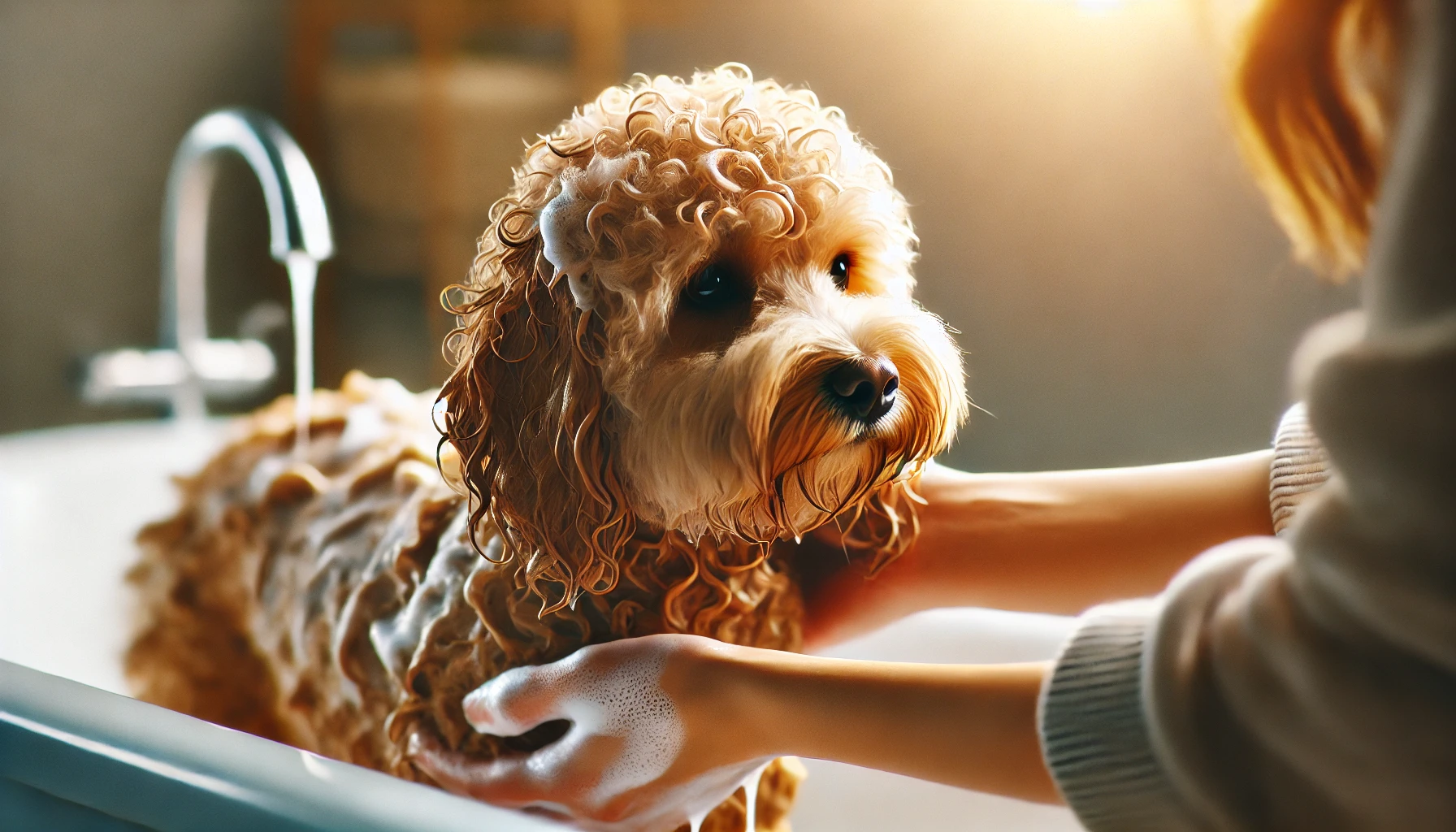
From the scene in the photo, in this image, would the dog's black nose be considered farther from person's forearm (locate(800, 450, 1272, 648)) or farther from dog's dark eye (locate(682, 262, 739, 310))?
person's forearm (locate(800, 450, 1272, 648))

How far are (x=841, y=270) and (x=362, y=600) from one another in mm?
477

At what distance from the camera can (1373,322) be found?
47 cm

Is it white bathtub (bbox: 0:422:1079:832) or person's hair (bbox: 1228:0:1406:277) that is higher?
person's hair (bbox: 1228:0:1406:277)

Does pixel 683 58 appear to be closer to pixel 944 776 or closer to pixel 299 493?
pixel 299 493

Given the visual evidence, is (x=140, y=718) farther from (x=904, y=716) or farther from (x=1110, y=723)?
(x=1110, y=723)

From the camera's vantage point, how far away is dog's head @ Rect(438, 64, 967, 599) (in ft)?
2.30

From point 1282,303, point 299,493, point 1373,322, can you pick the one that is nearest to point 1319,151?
point 1373,322

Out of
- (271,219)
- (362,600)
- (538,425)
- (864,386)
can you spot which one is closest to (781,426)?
(864,386)

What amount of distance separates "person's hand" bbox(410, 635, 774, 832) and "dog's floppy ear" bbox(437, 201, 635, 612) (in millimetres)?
57

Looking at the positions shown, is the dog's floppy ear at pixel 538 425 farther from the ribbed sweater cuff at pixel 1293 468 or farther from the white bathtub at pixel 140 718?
the ribbed sweater cuff at pixel 1293 468

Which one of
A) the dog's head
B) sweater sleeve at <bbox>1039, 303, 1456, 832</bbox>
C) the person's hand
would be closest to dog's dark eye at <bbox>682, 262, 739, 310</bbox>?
the dog's head

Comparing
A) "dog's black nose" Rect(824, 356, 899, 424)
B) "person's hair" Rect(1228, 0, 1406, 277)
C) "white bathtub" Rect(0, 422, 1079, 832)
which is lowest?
"white bathtub" Rect(0, 422, 1079, 832)

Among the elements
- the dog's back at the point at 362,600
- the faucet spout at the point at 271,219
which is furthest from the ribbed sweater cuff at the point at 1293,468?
the faucet spout at the point at 271,219

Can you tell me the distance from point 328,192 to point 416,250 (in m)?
0.27
